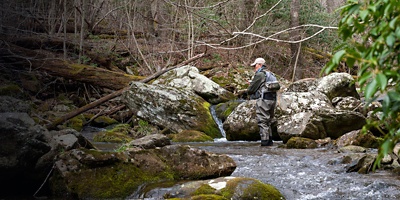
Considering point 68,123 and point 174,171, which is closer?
point 174,171

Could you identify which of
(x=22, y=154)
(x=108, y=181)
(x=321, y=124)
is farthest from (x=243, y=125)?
Result: (x=22, y=154)

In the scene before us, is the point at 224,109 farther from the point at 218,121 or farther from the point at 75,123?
the point at 75,123

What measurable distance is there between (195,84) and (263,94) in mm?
4763

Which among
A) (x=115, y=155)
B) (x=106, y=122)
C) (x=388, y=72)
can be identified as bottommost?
(x=106, y=122)

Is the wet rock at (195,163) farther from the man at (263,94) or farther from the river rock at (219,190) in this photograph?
the man at (263,94)

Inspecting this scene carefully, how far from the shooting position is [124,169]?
528cm

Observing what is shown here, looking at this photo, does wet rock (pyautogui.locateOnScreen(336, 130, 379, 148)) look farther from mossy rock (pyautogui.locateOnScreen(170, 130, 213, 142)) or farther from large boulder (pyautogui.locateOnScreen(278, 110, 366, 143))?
mossy rock (pyautogui.locateOnScreen(170, 130, 213, 142))

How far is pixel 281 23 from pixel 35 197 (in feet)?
54.4

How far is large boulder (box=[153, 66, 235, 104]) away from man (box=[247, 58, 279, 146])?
4.07m

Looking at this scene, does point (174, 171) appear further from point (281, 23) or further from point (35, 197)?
point (281, 23)

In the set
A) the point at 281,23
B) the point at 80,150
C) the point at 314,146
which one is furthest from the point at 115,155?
the point at 281,23

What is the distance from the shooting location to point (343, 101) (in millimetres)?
11477

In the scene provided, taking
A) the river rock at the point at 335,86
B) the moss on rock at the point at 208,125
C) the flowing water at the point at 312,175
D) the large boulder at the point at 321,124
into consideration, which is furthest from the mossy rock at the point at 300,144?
the river rock at the point at 335,86

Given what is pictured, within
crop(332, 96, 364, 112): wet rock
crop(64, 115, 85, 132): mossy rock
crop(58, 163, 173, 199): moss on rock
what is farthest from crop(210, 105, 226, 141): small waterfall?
crop(58, 163, 173, 199): moss on rock
